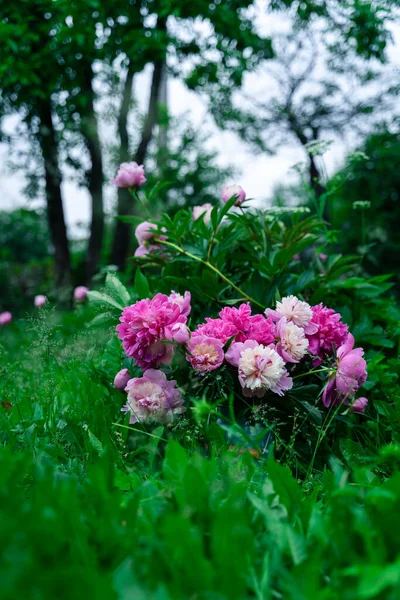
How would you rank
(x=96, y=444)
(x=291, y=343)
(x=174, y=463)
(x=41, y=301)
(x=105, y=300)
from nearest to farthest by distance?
1. (x=174, y=463)
2. (x=96, y=444)
3. (x=291, y=343)
4. (x=105, y=300)
5. (x=41, y=301)

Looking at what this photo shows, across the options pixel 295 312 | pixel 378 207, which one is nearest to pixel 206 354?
pixel 295 312

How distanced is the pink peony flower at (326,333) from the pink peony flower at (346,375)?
→ 8 centimetres

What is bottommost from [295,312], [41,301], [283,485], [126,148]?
[41,301]

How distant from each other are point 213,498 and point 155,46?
177 inches

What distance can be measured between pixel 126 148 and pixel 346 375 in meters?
5.08

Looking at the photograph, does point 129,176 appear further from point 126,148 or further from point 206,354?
point 126,148

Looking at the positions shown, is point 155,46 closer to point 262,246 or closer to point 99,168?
point 99,168

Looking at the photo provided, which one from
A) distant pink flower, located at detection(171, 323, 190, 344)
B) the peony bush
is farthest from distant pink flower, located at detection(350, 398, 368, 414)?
distant pink flower, located at detection(171, 323, 190, 344)

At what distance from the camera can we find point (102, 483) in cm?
90

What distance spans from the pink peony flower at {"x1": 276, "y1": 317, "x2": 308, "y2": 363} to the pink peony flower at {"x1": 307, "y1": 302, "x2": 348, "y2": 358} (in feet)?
0.37

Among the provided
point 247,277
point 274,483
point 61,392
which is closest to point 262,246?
point 247,277

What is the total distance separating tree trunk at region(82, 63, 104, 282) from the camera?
18.6 feet

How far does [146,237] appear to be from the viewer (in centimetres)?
212

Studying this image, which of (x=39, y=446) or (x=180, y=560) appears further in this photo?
(x=39, y=446)
